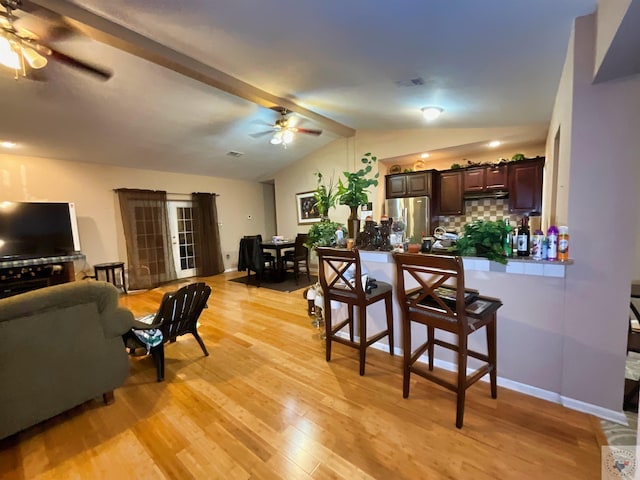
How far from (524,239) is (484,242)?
0.25 metres

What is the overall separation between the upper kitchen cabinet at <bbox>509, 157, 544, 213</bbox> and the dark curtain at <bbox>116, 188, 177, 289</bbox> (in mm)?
6530

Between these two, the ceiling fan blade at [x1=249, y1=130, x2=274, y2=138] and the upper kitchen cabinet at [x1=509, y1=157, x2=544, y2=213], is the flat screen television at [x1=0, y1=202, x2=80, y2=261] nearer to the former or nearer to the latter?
the ceiling fan blade at [x1=249, y1=130, x2=274, y2=138]

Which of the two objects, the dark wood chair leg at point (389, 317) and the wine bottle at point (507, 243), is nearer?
the wine bottle at point (507, 243)

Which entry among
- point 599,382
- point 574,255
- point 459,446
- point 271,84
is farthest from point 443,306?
point 271,84

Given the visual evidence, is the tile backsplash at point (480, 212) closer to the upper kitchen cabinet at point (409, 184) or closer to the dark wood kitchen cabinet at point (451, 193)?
the dark wood kitchen cabinet at point (451, 193)

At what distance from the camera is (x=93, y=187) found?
4875 mm

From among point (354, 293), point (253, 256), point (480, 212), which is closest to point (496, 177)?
point (480, 212)

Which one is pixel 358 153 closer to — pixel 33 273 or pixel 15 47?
pixel 15 47

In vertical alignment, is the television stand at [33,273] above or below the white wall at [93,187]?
below

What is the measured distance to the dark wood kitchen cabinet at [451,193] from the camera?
473cm

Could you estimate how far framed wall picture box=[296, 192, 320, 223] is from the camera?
639cm

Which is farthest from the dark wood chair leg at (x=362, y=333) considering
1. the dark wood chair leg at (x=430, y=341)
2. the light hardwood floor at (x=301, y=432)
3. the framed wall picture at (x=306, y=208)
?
the framed wall picture at (x=306, y=208)

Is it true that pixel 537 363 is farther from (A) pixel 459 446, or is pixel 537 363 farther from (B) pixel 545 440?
(A) pixel 459 446

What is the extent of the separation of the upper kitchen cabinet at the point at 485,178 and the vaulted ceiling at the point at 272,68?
0.88m
